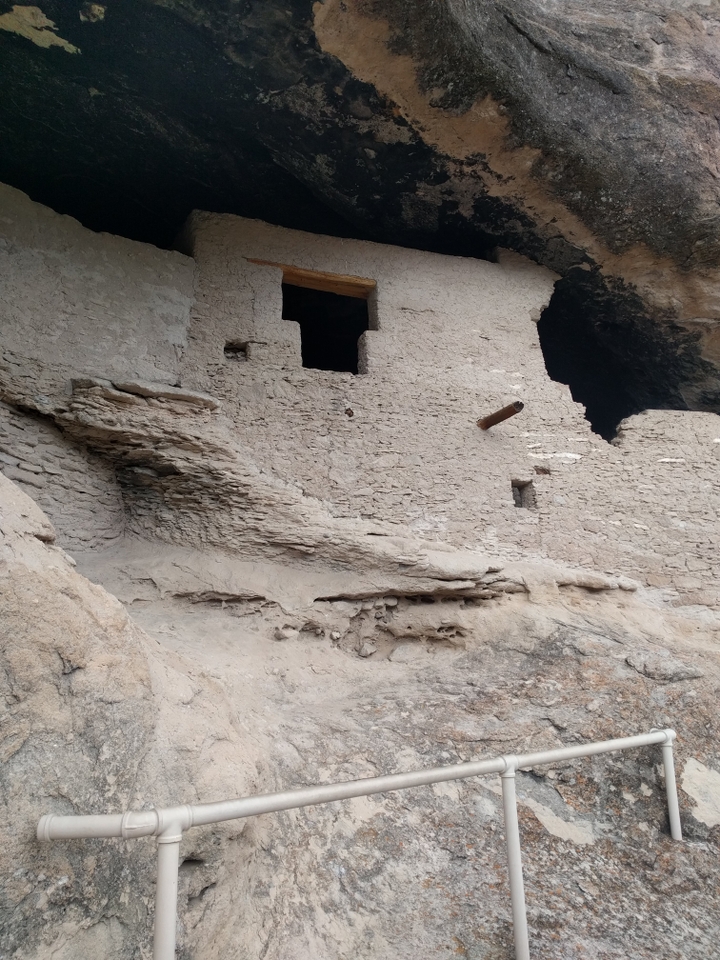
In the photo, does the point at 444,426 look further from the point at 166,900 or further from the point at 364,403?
the point at 166,900

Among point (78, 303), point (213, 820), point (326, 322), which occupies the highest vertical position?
point (326, 322)

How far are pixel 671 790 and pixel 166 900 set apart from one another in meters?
2.57

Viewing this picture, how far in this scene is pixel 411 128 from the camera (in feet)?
17.9

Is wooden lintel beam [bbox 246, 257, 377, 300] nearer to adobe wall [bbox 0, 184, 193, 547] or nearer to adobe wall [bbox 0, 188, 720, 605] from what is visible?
adobe wall [bbox 0, 188, 720, 605]

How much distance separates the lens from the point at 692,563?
5.70 meters

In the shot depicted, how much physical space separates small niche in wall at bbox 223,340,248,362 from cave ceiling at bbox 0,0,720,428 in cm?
171

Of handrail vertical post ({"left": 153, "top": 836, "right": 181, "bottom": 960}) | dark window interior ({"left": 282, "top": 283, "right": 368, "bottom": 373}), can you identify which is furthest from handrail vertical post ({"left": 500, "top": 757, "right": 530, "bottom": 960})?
dark window interior ({"left": 282, "top": 283, "right": 368, "bottom": 373})

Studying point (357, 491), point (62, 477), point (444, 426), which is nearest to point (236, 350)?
point (357, 491)

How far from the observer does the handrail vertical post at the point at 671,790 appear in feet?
Result: 10.5

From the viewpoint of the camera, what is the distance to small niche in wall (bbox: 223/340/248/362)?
17.7 feet

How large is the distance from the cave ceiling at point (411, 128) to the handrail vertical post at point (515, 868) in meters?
4.93

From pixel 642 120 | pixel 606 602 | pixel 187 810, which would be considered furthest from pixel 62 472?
pixel 642 120

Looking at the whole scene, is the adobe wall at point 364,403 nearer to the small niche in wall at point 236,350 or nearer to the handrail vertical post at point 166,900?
the small niche in wall at point 236,350

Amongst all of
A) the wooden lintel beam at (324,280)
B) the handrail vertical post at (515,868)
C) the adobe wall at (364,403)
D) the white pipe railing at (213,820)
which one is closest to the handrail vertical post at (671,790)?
the white pipe railing at (213,820)
